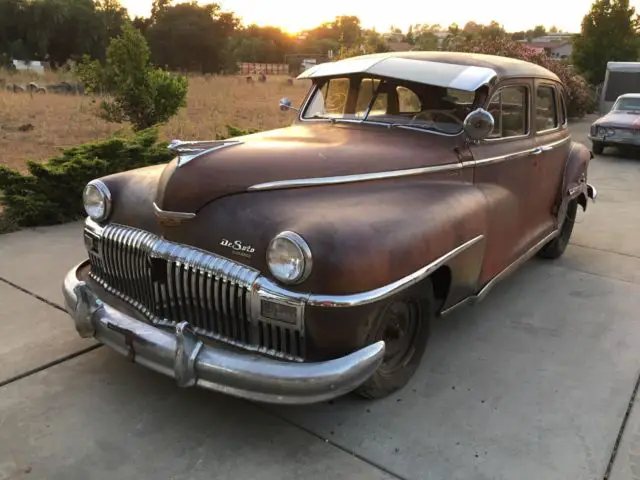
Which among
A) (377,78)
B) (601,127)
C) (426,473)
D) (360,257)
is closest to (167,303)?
(360,257)

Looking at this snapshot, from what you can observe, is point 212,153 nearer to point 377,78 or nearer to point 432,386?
point 377,78

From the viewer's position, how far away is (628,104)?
1266 cm

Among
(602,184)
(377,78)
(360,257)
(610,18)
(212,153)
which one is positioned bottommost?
(602,184)

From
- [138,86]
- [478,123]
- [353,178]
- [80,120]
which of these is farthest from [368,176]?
[80,120]

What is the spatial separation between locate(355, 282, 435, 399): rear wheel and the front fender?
27 cm

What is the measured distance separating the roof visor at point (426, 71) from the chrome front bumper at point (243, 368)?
1886 millimetres

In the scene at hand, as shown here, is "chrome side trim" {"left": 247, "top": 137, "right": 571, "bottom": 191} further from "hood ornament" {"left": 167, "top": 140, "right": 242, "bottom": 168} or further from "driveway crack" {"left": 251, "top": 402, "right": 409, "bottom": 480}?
"driveway crack" {"left": 251, "top": 402, "right": 409, "bottom": 480}

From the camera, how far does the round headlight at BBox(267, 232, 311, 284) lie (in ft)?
7.89

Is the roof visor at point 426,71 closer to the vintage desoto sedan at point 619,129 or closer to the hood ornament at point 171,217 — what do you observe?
the hood ornament at point 171,217

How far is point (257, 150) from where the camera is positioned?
3.07 m

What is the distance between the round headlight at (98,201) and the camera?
10.4 ft

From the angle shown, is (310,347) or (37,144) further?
(37,144)

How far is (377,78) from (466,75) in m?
0.60

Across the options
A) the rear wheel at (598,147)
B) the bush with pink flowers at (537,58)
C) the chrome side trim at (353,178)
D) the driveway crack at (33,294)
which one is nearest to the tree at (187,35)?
the bush with pink flowers at (537,58)
